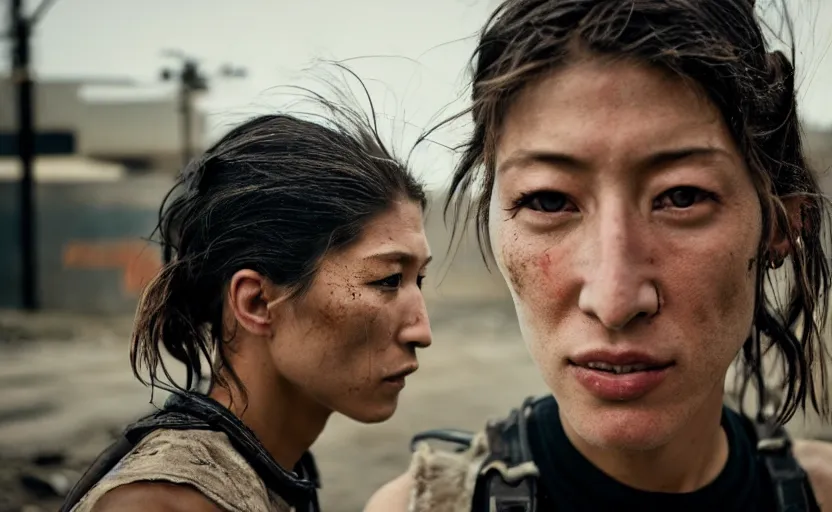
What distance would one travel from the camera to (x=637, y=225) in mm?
1635

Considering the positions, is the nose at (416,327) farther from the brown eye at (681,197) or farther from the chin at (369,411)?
the brown eye at (681,197)

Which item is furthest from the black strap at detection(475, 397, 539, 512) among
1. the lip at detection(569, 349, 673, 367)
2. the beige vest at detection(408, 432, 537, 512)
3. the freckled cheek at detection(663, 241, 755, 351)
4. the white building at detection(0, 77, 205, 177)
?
the white building at detection(0, 77, 205, 177)

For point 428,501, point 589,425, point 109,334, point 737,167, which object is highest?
point 737,167

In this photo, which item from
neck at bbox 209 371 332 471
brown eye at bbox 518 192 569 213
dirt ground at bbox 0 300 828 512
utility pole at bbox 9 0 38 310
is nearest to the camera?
brown eye at bbox 518 192 569 213

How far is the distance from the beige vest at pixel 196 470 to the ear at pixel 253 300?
34 centimetres

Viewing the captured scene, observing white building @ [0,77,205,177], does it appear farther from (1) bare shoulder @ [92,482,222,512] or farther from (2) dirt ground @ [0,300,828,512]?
(1) bare shoulder @ [92,482,222,512]

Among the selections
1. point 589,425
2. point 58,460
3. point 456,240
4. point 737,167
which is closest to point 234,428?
point 456,240

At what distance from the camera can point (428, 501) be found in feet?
6.51

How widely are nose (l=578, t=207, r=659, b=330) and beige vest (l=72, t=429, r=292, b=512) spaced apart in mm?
988

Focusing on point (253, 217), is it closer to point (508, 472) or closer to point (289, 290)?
point (289, 290)

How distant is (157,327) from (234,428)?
1.39 feet

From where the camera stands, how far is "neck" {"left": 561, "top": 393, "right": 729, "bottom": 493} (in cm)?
197

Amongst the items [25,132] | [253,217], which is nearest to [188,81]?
[25,132]

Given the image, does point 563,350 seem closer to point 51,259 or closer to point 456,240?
point 456,240
